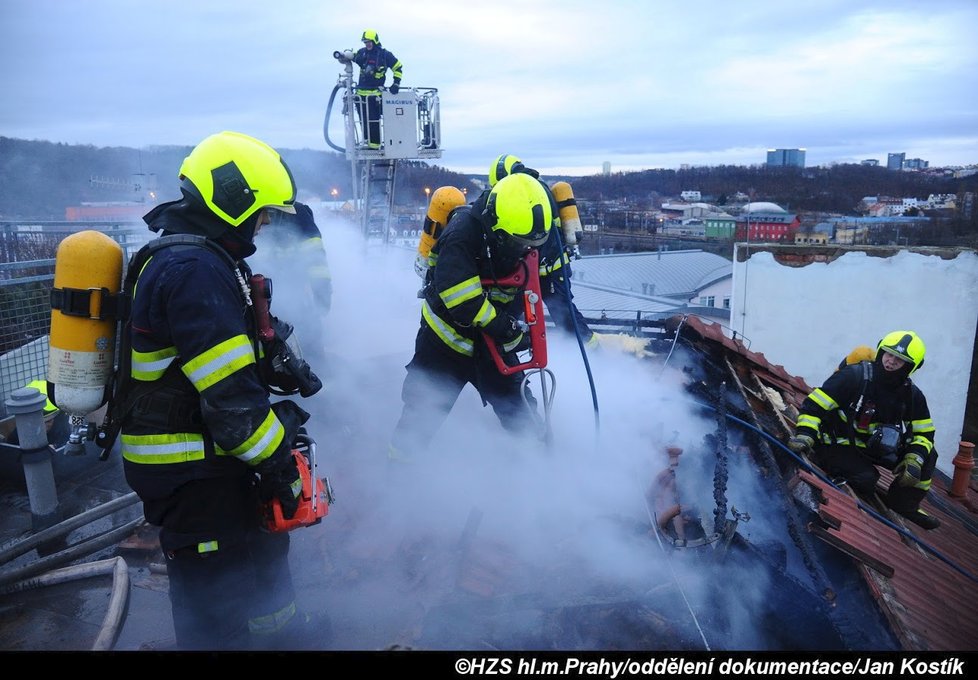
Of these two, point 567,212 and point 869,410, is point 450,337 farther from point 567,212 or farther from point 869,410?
point 869,410

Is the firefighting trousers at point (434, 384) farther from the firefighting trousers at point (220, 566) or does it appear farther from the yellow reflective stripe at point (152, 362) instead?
the yellow reflective stripe at point (152, 362)

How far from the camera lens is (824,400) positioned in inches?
187

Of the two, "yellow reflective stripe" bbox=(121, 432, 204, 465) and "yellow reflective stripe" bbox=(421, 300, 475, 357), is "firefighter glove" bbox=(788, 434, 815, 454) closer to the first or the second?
"yellow reflective stripe" bbox=(421, 300, 475, 357)

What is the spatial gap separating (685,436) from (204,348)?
11.6 feet

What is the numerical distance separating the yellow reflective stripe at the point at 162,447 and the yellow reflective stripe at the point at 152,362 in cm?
22

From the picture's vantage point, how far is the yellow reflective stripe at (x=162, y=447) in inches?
87.7

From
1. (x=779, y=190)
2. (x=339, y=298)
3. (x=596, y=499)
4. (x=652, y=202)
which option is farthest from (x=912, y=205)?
(x=596, y=499)

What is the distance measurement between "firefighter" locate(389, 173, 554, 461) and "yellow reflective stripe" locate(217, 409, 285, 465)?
1736 mm

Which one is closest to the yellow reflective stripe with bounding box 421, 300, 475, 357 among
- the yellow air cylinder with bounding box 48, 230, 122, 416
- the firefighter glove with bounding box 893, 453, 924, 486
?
the yellow air cylinder with bounding box 48, 230, 122, 416

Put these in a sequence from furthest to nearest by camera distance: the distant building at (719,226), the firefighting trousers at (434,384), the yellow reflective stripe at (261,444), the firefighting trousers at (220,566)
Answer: the distant building at (719,226), the firefighting trousers at (434,384), the firefighting trousers at (220,566), the yellow reflective stripe at (261,444)

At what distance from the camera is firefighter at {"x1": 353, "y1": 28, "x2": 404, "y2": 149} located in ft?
30.9

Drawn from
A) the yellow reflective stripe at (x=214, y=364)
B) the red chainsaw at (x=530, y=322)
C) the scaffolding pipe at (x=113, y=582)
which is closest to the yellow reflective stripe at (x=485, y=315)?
the red chainsaw at (x=530, y=322)

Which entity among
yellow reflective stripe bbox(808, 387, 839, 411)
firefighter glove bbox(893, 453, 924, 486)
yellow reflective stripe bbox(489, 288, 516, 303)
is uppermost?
yellow reflective stripe bbox(489, 288, 516, 303)
